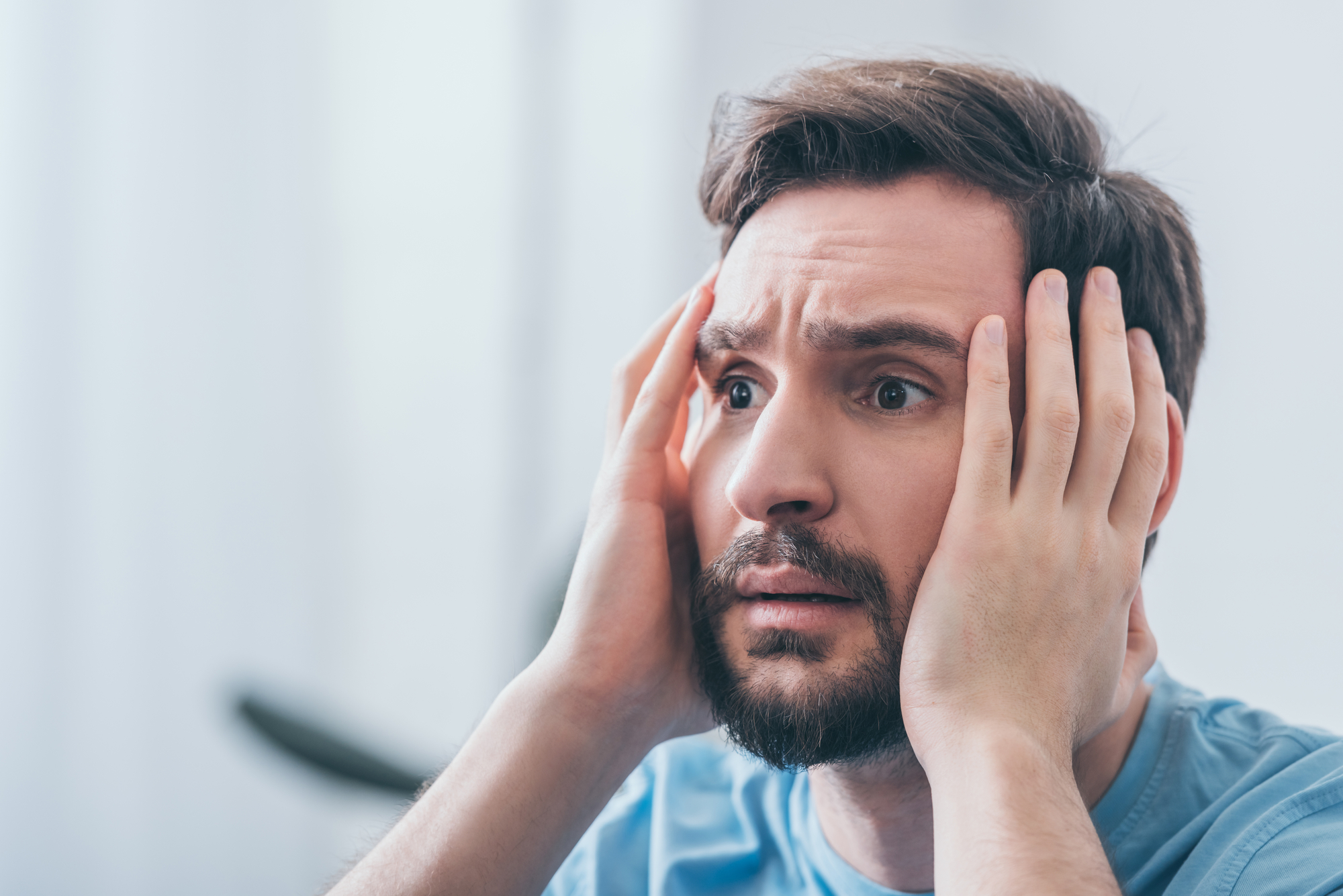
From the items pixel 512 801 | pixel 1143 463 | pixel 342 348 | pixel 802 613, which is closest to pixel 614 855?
pixel 512 801

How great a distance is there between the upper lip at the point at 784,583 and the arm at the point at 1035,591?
90 millimetres

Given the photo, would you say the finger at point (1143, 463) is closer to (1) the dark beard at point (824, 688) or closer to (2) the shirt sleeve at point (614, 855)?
(1) the dark beard at point (824, 688)

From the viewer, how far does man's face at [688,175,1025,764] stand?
3.32ft

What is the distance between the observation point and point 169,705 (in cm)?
230

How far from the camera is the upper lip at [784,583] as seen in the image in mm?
1007

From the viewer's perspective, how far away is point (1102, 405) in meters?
1.04

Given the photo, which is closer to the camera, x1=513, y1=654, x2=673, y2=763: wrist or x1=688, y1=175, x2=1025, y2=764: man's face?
x1=688, y1=175, x2=1025, y2=764: man's face

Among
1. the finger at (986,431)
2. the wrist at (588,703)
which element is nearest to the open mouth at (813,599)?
the finger at (986,431)

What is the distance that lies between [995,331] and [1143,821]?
0.55 meters

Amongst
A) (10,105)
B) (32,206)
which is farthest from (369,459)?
(10,105)

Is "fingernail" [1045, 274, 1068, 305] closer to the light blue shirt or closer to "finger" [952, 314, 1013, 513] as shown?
"finger" [952, 314, 1013, 513]

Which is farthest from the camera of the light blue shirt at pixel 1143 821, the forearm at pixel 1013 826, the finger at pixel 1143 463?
the finger at pixel 1143 463

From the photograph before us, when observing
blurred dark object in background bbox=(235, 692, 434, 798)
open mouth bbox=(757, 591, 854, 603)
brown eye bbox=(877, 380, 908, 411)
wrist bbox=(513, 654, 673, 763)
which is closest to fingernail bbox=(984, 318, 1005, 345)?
brown eye bbox=(877, 380, 908, 411)

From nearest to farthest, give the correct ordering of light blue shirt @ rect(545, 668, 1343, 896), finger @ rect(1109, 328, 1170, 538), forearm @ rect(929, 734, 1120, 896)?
forearm @ rect(929, 734, 1120, 896) → light blue shirt @ rect(545, 668, 1343, 896) → finger @ rect(1109, 328, 1170, 538)
